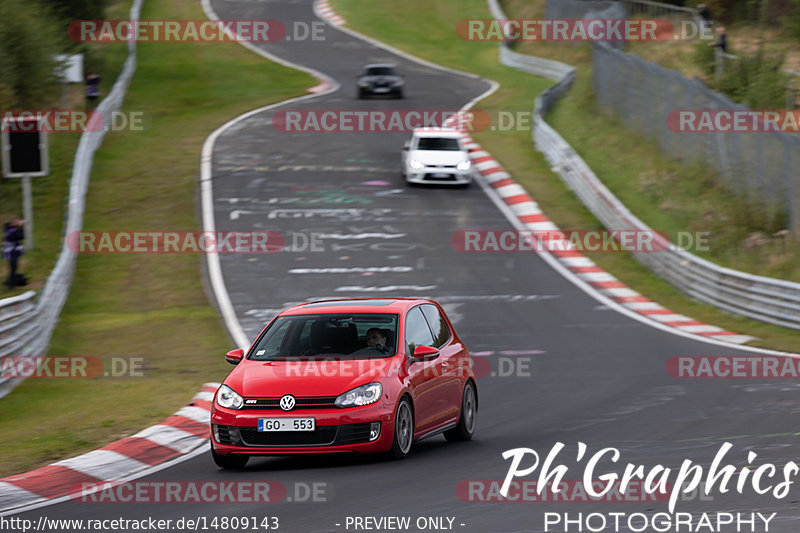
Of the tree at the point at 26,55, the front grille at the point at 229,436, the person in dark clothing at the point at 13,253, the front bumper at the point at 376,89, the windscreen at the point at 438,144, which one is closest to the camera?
the front grille at the point at 229,436

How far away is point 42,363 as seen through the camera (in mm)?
19031

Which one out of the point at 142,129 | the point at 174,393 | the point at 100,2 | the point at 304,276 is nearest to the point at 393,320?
the point at 174,393

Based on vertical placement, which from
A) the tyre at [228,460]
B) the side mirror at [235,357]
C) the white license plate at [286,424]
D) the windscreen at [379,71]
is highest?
the side mirror at [235,357]

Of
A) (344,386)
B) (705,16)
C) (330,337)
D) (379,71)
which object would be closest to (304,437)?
(344,386)

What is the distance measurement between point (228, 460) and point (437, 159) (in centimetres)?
2341

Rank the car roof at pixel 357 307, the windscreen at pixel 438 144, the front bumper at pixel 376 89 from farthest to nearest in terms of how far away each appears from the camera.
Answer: the front bumper at pixel 376 89
the windscreen at pixel 438 144
the car roof at pixel 357 307

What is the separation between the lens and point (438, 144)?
110 feet

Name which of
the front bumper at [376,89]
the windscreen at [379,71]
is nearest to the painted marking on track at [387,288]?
the front bumper at [376,89]

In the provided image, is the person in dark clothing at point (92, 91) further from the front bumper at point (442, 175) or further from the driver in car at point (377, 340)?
the driver in car at point (377, 340)

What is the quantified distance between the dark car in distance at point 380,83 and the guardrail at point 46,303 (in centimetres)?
1165

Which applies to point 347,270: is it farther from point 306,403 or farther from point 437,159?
point 306,403

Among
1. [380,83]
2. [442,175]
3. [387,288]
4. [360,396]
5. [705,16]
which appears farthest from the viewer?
[380,83]

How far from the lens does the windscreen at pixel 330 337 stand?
11.1 metres

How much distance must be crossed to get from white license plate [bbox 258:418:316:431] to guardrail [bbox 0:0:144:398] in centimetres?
739
